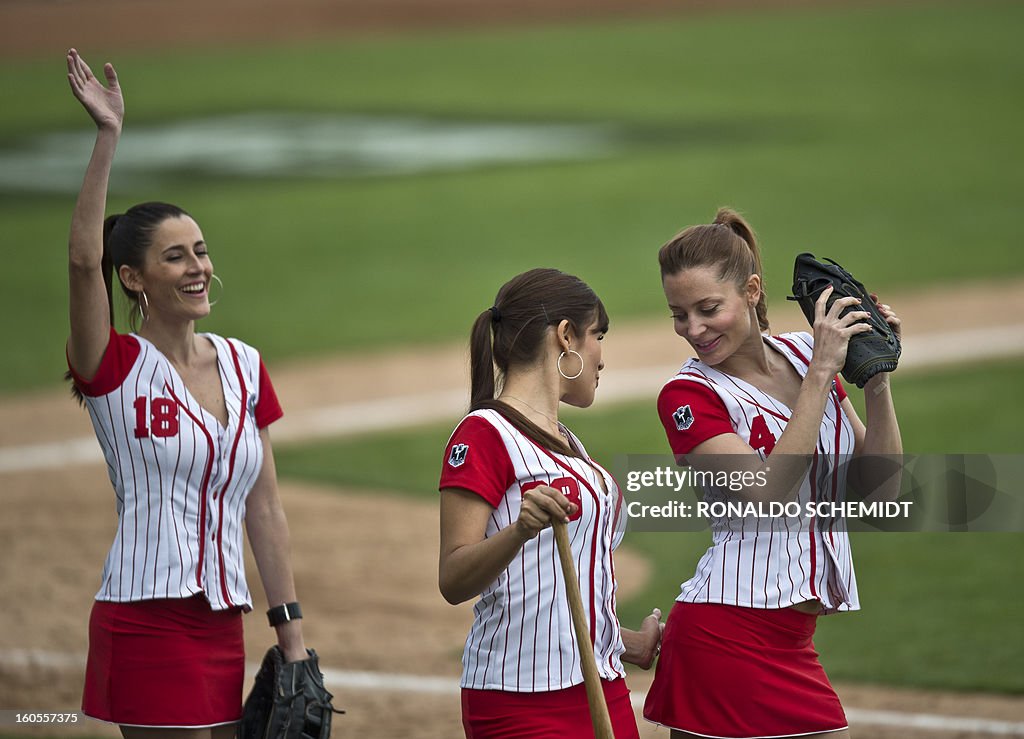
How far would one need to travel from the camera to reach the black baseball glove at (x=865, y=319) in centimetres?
346

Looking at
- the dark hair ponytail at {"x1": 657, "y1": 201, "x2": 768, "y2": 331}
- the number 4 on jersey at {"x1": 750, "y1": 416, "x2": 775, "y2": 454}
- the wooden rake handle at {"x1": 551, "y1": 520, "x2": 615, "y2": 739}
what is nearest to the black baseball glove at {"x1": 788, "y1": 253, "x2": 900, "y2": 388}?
the dark hair ponytail at {"x1": 657, "y1": 201, "x2": 768, "y2": 331}

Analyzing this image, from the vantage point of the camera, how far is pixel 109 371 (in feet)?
12.5

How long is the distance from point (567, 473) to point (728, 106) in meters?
25.8

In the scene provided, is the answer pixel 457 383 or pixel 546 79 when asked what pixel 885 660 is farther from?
→ pixel 546 79

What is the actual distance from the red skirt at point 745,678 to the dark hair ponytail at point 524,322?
62cm

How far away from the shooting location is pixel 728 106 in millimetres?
28250

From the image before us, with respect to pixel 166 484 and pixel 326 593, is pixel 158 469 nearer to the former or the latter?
pixel 166 484

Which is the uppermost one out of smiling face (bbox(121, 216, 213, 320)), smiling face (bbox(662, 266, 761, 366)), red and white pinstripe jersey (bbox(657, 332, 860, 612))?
smiling face (bbox(121, 216, 213, 320))

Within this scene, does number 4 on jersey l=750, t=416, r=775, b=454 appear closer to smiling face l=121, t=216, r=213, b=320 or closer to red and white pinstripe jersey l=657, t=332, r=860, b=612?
red and white pinstripe jersey l=657, t=332, r=860, b=612

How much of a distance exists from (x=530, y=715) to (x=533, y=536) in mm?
483

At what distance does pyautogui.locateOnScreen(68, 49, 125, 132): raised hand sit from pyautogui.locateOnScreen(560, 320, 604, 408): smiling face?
137 cm

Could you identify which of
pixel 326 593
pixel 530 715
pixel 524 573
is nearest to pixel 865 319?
pixel 524 573

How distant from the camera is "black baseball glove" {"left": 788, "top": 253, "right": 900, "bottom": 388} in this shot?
346cm

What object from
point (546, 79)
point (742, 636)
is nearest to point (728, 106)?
point (546, 79)
